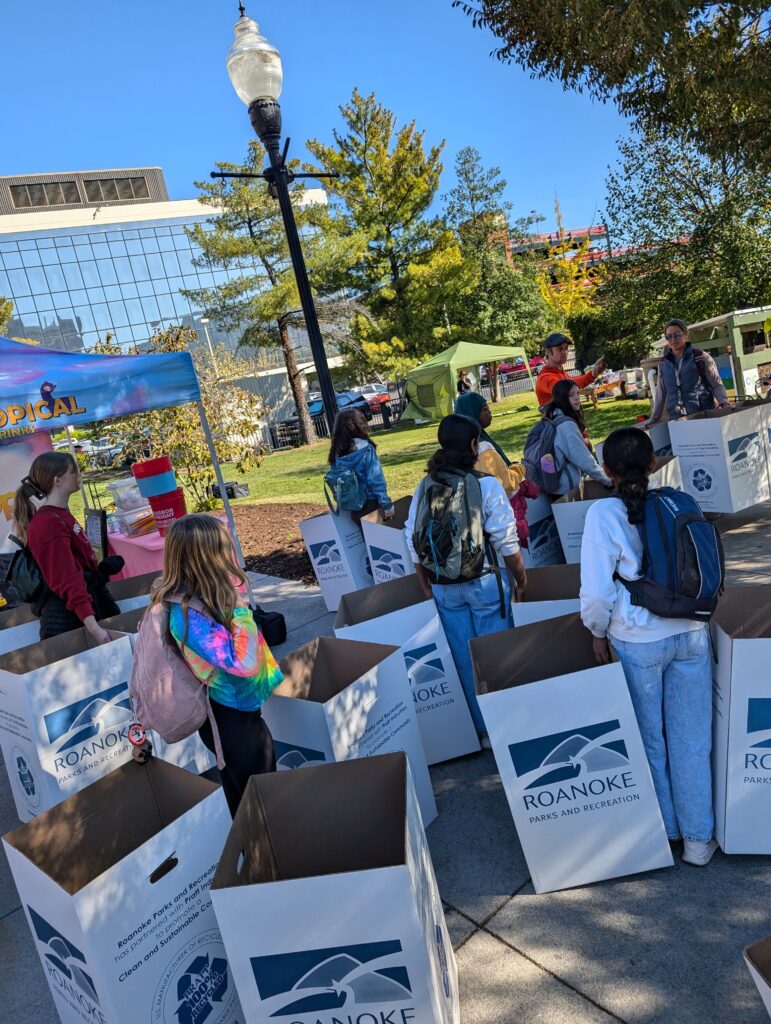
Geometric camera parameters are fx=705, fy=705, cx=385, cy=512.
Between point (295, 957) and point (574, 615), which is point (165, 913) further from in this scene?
point (574, 615)

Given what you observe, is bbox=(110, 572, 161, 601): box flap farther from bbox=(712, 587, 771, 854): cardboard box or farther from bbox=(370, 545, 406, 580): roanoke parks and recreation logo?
bbox=(712, 587, 771, 854): cardboard box

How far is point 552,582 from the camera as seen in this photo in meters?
3.61

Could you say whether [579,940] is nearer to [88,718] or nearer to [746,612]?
[746,612]

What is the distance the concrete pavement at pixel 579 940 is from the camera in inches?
83.0

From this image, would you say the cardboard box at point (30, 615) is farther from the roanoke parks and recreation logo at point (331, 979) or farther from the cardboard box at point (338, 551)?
the roanoke parks and recreation logo at point (331, 979)

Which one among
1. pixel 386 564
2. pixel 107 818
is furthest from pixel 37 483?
pixel 386 564

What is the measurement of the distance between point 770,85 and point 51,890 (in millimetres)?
7345

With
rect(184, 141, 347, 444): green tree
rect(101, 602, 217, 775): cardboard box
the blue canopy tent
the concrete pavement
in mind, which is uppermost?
rect(184, 141, 347, 444): green tree

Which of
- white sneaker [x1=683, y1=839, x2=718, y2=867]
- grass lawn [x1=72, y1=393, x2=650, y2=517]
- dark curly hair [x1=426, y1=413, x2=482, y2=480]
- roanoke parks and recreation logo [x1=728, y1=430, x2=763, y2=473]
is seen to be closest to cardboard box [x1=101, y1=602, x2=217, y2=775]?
dark curly hair [x1=426, y1=413, x2=482, y2=480]

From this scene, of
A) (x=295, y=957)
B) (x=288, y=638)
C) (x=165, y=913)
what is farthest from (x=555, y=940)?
(x=288, y=638)

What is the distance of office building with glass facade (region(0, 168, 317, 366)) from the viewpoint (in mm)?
53344

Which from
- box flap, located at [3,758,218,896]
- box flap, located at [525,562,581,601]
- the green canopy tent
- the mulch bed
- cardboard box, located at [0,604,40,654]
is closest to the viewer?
box flap, located at [3,758,218,896]

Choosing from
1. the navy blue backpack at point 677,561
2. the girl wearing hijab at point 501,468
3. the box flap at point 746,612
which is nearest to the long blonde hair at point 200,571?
the navy blue backpack at point 677,561

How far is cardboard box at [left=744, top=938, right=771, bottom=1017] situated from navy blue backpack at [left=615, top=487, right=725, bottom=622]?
1.14 meters
